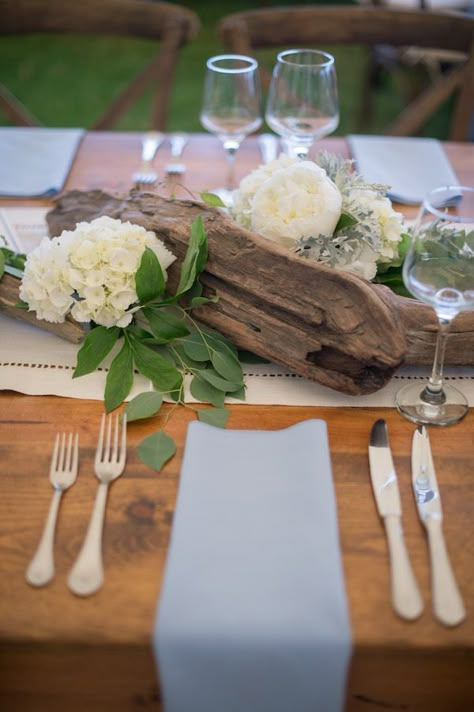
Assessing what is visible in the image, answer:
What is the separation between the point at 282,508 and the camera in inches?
32.2

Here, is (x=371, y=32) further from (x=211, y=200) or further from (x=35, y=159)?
(x=211, y=200)

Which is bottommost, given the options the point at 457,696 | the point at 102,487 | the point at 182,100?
the point at 182,100

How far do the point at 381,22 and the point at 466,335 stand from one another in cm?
125

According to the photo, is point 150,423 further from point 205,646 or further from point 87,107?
point 87,107

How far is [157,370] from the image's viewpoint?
1.02 meters

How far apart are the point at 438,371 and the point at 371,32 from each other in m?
1.30

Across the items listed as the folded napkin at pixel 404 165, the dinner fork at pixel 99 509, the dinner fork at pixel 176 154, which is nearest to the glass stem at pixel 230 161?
the dinner fork at pixel 176 154

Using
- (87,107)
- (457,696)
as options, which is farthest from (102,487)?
(87,107)

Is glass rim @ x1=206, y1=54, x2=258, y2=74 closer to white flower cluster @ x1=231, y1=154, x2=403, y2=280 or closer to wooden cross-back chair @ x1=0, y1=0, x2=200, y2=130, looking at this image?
white flower cluster @ x1=231, y1=154, x2=403, y2=280

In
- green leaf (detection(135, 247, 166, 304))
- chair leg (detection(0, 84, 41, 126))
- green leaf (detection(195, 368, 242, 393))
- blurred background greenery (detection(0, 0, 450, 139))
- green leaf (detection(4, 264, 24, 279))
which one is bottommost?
blurred background greenery (detection(0, 0, 450, 139))

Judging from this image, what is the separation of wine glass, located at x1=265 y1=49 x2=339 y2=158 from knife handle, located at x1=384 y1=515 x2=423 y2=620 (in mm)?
748

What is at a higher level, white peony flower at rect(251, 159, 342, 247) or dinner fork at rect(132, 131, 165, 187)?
white peony flower at rect(251, 159, 342, 247)

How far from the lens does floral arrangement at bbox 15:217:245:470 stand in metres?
1.01

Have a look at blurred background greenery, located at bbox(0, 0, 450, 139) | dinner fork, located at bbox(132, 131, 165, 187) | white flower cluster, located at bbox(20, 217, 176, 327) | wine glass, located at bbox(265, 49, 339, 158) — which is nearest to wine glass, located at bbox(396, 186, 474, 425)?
white flower cluster, located at bbox(20, 217, 176, 327)
